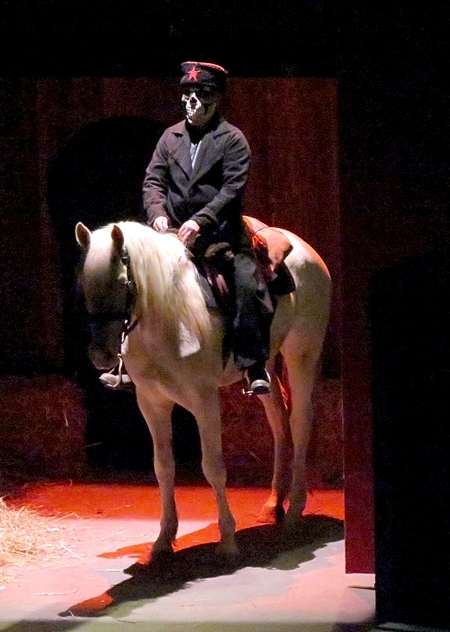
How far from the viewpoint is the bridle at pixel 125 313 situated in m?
4.55

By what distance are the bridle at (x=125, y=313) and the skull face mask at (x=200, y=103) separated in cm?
79

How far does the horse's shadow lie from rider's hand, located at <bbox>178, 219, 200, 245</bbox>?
151 centimetres

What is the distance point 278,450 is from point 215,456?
88cm

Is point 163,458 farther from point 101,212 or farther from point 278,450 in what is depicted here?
point 101,212

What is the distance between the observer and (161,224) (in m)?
4.99

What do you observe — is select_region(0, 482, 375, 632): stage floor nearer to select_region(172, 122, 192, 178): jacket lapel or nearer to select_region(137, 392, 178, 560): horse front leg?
select_region(137, 392, 178, 560): horse front leg

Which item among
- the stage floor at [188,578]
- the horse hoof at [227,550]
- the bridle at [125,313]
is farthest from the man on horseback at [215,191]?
the stage floor at [188,578]

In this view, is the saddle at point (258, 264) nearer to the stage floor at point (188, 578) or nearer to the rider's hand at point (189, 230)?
the rider's hand at point (189, 230)

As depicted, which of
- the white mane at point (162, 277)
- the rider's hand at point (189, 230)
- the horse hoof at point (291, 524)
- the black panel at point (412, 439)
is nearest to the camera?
the black panel at point (412, 439)

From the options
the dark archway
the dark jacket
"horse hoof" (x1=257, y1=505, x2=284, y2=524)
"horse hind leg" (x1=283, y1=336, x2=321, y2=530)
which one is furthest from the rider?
the dark archway

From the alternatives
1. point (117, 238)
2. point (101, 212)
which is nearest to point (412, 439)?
point (117, 238)

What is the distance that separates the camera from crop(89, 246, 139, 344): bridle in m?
4.55

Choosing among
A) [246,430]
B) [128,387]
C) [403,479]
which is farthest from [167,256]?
[246,430]

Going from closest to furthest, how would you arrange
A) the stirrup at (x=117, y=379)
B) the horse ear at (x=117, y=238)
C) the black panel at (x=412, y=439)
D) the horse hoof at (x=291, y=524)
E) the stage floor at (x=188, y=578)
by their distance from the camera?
the black panel at (x=412, y=439) < the stage floor at (x=188, y=578) < the horse ear at (x=117, y=238) < the stirrup at (x=117, y=379) < the horse hoof at (x=291, y=524)
